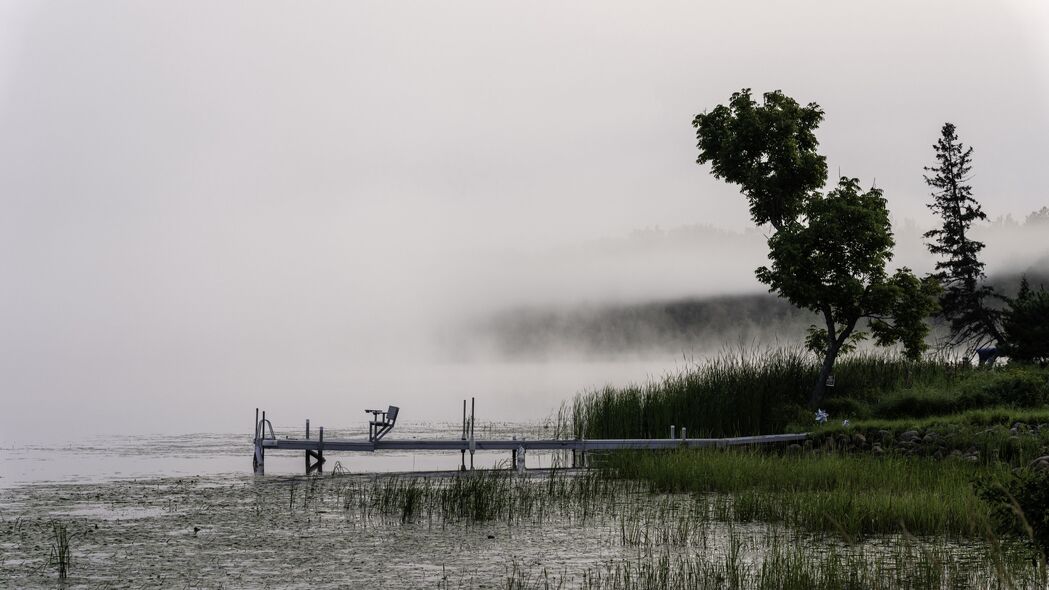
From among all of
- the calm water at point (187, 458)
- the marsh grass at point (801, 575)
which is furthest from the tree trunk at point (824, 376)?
the marsh grass at point (801, 575)

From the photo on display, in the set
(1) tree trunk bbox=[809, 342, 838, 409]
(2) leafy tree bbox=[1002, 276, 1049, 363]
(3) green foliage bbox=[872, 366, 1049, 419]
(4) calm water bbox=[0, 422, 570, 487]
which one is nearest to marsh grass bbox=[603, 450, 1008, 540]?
(3) green foliage bbox=[872, 366, 1049, 419]

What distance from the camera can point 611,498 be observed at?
18109mm

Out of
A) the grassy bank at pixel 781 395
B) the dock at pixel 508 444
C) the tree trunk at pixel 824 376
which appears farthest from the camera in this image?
the tree trunk at pixel 824 376

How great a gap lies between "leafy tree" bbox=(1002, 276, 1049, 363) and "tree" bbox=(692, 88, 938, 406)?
499 centimetres

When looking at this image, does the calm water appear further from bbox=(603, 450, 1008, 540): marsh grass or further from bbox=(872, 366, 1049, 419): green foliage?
bbox=(872, 366, 1049, 419): green foliage

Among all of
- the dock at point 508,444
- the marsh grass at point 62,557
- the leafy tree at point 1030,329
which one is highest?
the leafy tree at point 1030,329

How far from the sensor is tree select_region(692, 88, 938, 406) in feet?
97.4

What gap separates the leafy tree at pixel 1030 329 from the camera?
3316 cm

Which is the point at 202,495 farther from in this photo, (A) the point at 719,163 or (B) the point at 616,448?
(A) the point at 719,163

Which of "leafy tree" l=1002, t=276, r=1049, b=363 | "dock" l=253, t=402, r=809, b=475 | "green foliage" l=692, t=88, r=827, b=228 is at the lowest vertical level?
"dock" l=253, t=402, r=809, b=475

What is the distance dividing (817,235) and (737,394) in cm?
495

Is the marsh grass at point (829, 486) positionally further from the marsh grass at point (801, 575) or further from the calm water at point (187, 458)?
the calm water at point (187, 458)

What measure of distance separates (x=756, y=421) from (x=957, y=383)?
532 cm

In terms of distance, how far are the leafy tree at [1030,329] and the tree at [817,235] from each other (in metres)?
4.99
